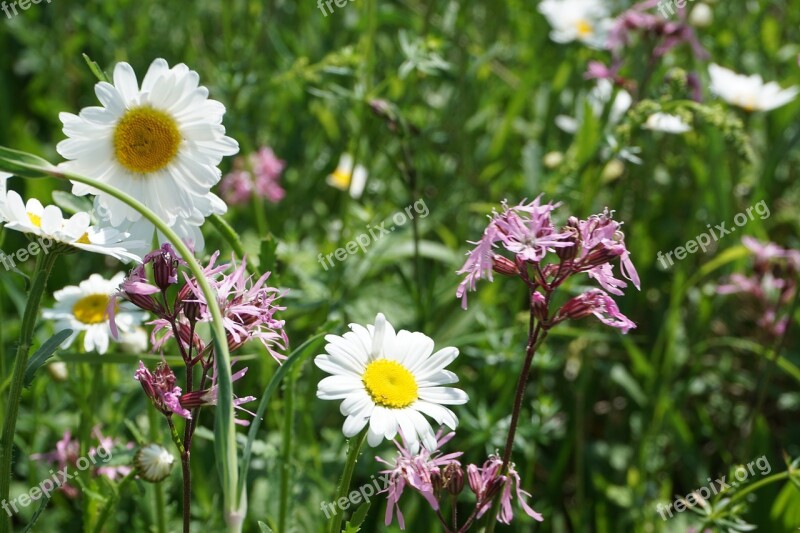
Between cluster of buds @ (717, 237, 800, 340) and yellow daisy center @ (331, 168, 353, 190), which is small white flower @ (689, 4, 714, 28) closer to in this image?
cluster of buds @ (717, 237, 800, 340)

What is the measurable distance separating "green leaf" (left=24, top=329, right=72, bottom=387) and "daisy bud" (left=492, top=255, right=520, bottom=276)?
600 mm

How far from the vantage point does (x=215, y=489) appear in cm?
229

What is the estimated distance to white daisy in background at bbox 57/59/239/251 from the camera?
1.30 meters

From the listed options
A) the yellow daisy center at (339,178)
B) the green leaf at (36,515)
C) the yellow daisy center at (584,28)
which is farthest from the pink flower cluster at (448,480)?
the yellow daisy center at (584,28)

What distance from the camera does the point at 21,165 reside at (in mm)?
1043

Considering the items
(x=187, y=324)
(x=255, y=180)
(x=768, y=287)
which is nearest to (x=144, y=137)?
(x=187, y=324)

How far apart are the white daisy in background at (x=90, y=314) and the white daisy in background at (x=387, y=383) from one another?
61cm

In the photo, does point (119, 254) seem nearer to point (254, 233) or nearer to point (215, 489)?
point (215, 489)

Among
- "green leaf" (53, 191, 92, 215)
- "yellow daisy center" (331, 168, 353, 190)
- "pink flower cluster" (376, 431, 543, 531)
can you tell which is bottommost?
"pink flower cluster" (376, 431, 543, 531)

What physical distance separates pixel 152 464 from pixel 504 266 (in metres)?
0.62

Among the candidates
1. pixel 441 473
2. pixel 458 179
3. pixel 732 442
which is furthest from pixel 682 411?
pixel 441 473

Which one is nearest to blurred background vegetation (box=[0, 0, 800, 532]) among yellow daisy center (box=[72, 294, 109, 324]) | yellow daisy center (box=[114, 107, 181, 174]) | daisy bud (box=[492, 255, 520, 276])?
yellow daisy center (box=[72, 294, 109, 324])

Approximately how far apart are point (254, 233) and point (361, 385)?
181 centimetres

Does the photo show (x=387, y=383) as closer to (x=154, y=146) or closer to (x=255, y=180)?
(x=154, y=146)
